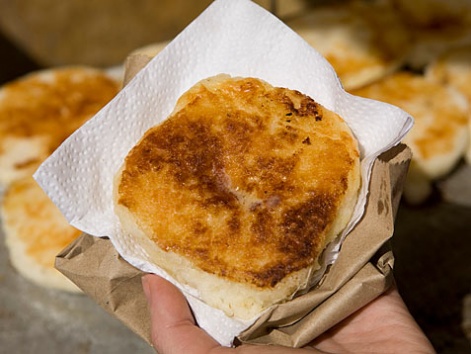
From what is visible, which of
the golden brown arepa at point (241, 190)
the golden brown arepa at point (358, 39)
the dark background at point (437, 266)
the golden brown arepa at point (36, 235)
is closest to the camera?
the golden brown arepa at point (241, 190)

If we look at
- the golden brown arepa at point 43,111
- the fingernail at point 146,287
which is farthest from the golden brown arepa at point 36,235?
the fingernail at point 146,287

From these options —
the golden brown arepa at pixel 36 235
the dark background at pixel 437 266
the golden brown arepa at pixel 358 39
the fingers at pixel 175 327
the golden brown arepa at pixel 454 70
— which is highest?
the fingers at pixel 175 327

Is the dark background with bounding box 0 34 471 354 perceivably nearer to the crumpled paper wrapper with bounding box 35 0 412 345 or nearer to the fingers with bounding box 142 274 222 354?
the crumpled paper wrapper with bounding box 35 0 412 345

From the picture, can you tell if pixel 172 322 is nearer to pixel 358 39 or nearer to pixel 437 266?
pixel 437 266

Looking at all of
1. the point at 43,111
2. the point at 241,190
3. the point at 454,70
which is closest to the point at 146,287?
the point at 241,190

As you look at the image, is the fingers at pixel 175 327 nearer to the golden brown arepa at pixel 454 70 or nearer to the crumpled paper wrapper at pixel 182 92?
the crumpled paper wrapper at pixel 182 92

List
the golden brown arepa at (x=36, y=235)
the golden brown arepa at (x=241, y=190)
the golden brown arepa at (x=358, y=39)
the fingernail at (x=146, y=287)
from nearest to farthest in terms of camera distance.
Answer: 1. the golden brown arepa at (x=241, y=190)
2. the fingernail at (x=146, y=287)
3. the golden brown arepa at (x=36, y=235)
4. the golden brown arepa at (x=358, y=39)

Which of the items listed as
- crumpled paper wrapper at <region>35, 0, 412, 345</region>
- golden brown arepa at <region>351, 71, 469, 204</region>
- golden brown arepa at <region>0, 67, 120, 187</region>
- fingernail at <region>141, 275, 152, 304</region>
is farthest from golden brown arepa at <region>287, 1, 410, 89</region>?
fingernail at <region>141, 275, 152, 304</region>
